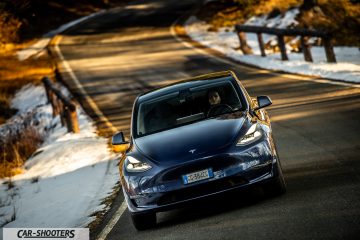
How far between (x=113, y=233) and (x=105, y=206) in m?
1.77

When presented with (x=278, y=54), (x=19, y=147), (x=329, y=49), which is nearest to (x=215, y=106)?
(x=19, y=147)

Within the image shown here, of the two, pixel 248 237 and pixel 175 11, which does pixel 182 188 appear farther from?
pixel 175 11

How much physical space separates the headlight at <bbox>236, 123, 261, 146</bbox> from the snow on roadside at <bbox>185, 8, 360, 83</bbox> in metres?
9.47

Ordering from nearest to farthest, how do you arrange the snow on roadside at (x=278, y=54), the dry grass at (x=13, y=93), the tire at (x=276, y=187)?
1. the tire at (x=276, y=187)
2. the dry grass at (x=13, y=93)
3. the snow on roadside at (x=278, y=54)

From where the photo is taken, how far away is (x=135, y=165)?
831 centimetres

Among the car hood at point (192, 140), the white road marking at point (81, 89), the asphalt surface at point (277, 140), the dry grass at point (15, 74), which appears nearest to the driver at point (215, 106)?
the car hood at point (192, 140)

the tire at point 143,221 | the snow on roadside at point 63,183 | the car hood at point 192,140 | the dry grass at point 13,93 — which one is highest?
the car hood at point 192,140

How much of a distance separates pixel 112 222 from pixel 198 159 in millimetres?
1935

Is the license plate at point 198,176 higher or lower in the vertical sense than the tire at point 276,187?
higher

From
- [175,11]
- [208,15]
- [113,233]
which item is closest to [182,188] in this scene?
[113,233]

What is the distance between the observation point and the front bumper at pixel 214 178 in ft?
25.6

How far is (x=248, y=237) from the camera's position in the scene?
684 cm

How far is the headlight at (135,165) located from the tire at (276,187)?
1364 millimetres

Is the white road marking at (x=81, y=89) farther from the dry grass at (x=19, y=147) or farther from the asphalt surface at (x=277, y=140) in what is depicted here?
the dry grass at (x=19, y=147)
